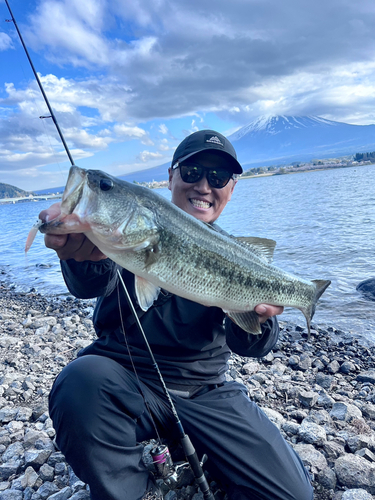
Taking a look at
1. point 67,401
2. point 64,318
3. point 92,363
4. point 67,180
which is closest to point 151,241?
point 67,180

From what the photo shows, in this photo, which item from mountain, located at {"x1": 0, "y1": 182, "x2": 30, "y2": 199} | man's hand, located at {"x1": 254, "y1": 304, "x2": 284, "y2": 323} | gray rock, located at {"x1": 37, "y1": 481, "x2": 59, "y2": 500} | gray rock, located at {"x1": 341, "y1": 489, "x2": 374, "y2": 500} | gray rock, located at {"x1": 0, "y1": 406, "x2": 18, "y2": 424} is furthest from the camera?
mountain, located at {"x1": 0, "y1": 182, "x2": 30, "y2": 199}

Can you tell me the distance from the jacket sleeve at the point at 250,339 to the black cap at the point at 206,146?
7.51 ft

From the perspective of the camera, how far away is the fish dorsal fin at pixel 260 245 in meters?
3.66

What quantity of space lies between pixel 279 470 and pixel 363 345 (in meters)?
5.59

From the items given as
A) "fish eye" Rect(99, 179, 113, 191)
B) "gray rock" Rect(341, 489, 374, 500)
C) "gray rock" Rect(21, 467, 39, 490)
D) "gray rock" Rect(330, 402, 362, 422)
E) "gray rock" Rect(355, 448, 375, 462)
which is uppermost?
"fish eye" Rect(99, 179, 113, 191)

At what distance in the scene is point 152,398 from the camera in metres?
3.36

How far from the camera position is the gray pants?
2.76m

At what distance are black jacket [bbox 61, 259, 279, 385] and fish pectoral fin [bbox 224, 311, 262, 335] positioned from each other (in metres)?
0.15

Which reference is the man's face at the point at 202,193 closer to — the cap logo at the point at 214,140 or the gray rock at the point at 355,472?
the cap logo at the point at 214,140

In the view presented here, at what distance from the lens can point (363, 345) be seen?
302 inches

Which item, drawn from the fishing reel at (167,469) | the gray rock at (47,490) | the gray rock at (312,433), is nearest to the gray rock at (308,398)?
the gray rock at (312,433)

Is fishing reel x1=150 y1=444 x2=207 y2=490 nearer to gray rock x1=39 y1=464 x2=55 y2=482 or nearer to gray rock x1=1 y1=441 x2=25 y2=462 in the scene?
gray rock x1=39 y1=464 x2=55 y2=482

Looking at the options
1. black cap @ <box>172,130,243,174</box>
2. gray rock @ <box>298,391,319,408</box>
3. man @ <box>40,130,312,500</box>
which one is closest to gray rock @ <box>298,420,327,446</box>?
man @ <box>40,130,312,500</box>

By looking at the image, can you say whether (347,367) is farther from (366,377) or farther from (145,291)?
(145,291)
